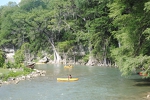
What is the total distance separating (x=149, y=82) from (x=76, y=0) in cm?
3154

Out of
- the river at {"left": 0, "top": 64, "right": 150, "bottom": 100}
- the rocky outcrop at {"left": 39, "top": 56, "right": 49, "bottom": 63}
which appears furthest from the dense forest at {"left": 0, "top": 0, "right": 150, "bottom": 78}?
the river at {"left": 0, "top": 64, "right": 150, "bottom": 100}

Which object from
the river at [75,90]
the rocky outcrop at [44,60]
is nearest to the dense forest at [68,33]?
the rocky outcrop at [44,60]

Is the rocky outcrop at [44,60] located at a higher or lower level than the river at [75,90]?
higher

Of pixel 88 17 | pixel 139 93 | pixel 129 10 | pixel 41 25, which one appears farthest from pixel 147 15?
pixel 41 25

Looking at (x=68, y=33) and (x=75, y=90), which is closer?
(x=75, y=90)

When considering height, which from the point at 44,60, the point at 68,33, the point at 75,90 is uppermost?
the point at 68,33

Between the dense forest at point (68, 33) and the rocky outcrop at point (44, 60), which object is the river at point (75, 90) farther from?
the rocky outcrop at point (44, 60)

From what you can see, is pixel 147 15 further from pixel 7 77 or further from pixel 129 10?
pixel 7 77

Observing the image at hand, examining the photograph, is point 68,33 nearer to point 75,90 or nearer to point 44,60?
point 44,60

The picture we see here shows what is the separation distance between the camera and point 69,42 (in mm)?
62406

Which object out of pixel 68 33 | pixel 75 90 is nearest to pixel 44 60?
pixel 68 33

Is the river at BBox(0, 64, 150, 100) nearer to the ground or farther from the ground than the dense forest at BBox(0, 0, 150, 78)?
nearer to the ground

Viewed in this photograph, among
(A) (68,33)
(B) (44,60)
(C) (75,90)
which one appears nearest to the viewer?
(C) (75,90)

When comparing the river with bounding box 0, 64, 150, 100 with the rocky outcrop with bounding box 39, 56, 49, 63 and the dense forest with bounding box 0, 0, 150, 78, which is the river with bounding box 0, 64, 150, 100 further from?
the rocky outcrop with bounding box 39, 56, 49, 63
